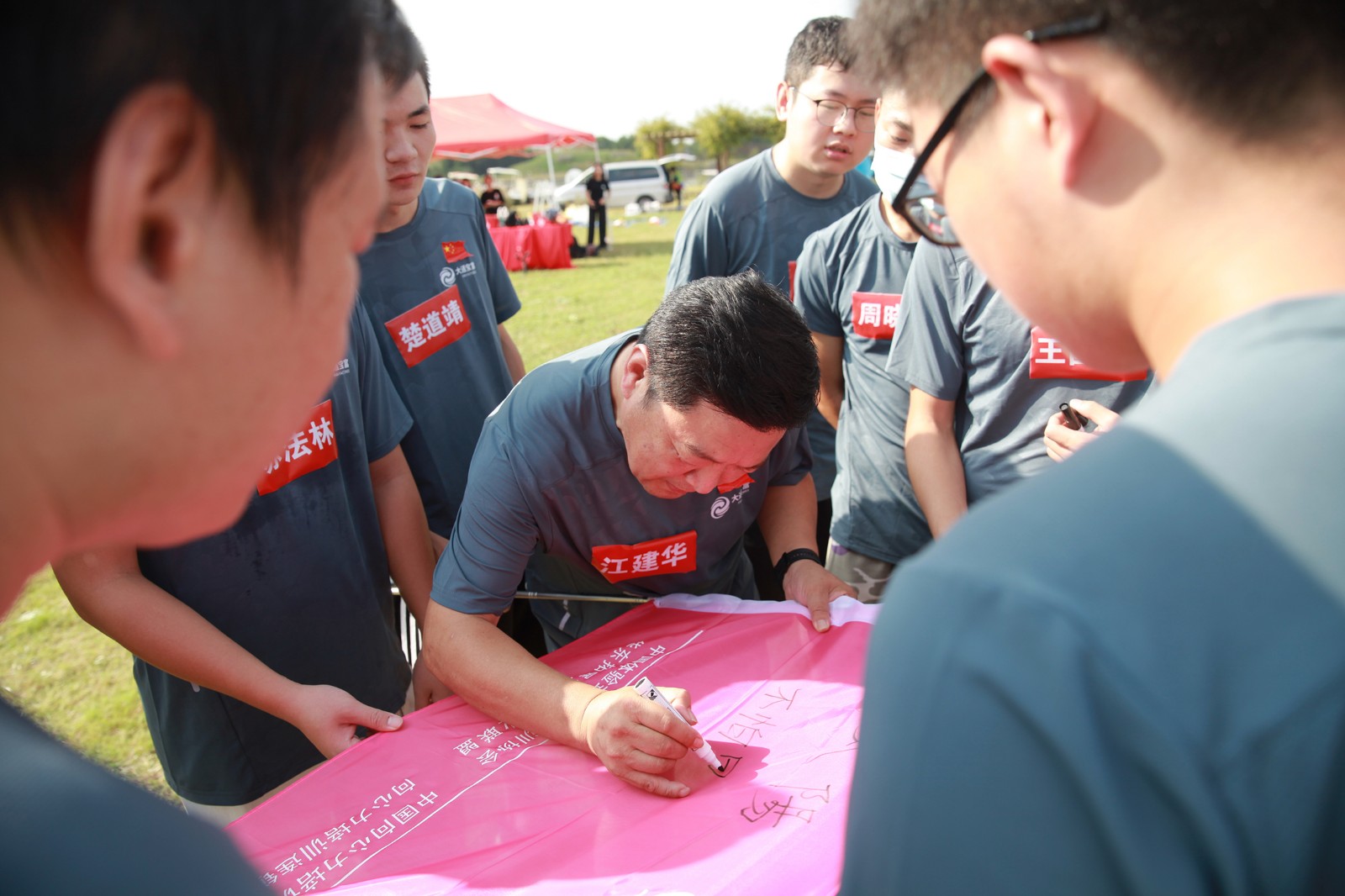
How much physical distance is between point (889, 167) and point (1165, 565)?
2247mm

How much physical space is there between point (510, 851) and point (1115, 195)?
4.26ft

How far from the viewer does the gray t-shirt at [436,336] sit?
8.35ft

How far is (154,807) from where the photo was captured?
53cm

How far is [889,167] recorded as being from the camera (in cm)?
250

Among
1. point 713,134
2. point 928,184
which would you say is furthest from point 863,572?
point 713,134

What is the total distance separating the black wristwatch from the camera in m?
2.26

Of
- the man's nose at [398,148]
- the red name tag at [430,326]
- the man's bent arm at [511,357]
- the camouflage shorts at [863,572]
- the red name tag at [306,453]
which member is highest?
the man's nose at [398,148]

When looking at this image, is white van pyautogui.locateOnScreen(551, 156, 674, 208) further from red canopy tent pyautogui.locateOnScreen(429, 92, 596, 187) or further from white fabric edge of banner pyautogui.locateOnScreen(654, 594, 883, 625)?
white fabric edge of banner pyautogui.locateOnScreen(654, 594, 883, 625)

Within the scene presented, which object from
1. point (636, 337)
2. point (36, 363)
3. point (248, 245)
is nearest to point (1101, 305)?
point (248, 245)

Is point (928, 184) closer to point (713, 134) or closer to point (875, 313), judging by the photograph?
point (875, 313)

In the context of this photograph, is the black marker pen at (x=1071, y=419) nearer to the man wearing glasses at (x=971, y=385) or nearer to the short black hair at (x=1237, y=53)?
the man wearing glasses at (x=971, y=385)

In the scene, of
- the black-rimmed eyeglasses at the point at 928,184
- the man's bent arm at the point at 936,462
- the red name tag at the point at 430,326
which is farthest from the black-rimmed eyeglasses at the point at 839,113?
the black-rimmed eyeglasses at the point at 928,184

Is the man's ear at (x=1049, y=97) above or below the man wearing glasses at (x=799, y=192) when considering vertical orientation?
above

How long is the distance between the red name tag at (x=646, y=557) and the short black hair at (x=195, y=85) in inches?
62.4
